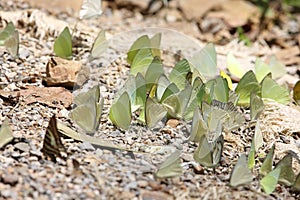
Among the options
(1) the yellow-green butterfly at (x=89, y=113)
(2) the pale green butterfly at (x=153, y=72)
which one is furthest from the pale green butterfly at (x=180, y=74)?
(1) the yellow-green butterfly at (x=89, y=113)

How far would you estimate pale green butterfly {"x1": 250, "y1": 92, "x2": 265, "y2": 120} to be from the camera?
1.87 metres

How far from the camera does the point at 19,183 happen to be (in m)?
1.46

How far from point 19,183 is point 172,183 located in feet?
1.17

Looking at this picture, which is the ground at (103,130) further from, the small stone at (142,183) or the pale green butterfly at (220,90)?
the pale green butterfly at (220,90)

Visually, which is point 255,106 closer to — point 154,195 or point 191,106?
point 191,106

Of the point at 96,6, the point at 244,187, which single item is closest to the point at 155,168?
the point at 244,187

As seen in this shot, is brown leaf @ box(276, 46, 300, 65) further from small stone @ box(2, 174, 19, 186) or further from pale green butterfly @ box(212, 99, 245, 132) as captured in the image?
small stone @ box(2, 174, 19, 186)

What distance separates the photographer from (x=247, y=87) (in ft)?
6.48

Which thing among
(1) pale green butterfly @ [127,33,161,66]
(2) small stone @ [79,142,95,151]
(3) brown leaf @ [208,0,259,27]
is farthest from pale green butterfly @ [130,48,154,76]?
(3) brown leaf @ [208,0,259,27]

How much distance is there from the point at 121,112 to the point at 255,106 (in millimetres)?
403

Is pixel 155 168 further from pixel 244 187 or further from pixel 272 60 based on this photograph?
pixel 272 60

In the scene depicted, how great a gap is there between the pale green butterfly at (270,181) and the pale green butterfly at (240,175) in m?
0.05

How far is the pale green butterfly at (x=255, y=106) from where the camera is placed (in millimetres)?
1865

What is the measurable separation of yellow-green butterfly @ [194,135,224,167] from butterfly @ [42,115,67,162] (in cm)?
34
